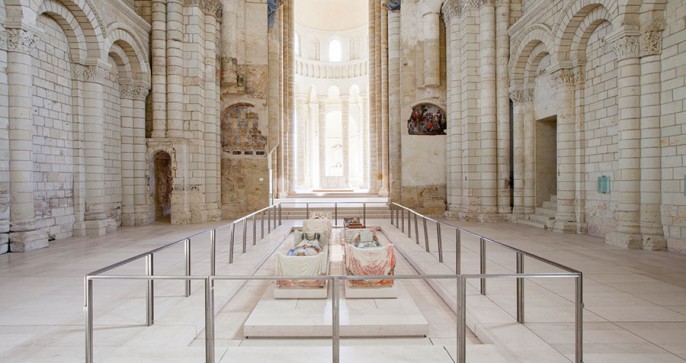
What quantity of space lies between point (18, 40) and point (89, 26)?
2.76m

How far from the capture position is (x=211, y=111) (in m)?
16.6

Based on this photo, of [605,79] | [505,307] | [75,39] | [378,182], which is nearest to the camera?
[505,307]

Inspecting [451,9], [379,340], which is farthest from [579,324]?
[451,9]

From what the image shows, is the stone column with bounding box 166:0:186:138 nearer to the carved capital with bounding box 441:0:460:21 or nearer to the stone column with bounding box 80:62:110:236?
the stone column with bounding box 80:62:110:236

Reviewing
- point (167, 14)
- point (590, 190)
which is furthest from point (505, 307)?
point (167, 14)

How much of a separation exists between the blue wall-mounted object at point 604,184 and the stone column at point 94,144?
45.8 ft

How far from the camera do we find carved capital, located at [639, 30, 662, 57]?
9242 millimetres

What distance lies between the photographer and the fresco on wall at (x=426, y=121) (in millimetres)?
18031

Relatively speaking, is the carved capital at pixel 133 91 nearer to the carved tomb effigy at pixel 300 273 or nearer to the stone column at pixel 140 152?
the stone column at pixel 140 152

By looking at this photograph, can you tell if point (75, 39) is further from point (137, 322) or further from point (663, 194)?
point (663, 194)

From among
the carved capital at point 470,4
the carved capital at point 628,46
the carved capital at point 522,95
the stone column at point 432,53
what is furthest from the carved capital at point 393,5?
the carved capital at point 628,46

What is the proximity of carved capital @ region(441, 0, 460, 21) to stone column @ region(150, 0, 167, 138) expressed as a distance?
1085 cm

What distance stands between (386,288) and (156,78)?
42.3 feet

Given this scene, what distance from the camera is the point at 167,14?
51.1ft
